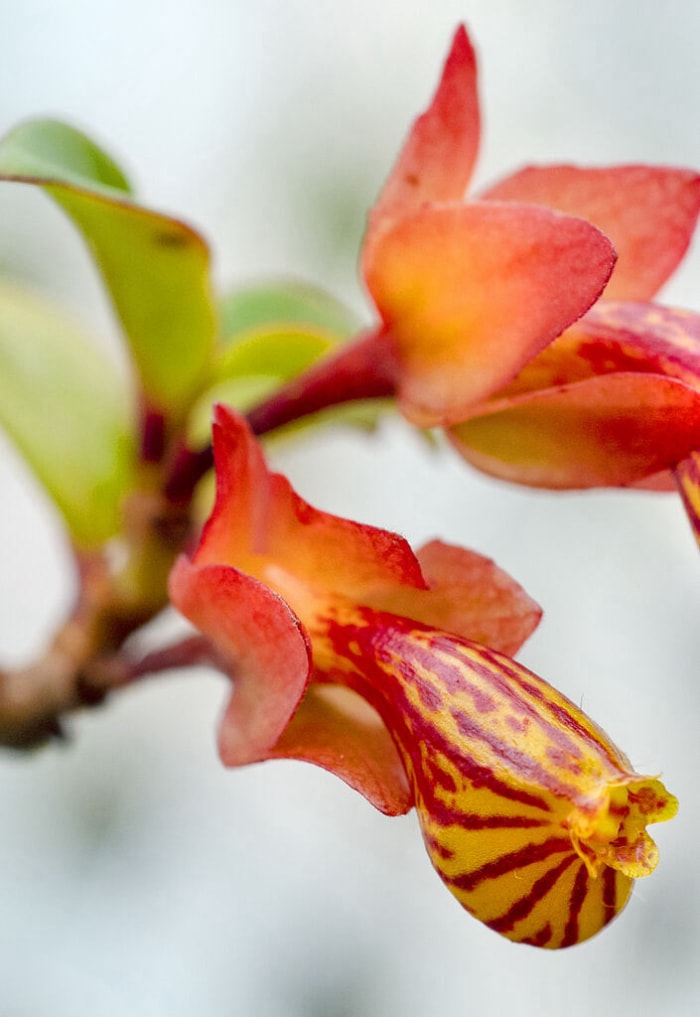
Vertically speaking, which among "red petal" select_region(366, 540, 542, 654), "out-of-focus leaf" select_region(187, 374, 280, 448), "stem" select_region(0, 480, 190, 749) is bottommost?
"stem" select_region(0, 480, 190, 749)

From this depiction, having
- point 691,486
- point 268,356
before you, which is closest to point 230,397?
point 268,356

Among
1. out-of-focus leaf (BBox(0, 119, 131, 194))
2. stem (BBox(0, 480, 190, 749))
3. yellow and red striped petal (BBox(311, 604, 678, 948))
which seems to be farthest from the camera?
stem (BBox(0, 480, 190, 749))

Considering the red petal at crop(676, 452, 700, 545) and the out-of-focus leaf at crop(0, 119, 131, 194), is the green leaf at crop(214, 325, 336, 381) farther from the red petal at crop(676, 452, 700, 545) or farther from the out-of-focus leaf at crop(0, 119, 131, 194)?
the red petal at crop(676, 452, 700, 545)

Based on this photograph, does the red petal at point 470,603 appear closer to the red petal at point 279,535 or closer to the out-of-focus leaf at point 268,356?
the red petal at point 279,535

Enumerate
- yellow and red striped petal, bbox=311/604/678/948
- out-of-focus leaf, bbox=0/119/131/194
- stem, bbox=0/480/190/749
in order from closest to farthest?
yellow and red striped petal, bbox=311/604/678/948 → out-of-focus leaf, bbox=0/119/131/194 → stem, bbox=0/480/190/749

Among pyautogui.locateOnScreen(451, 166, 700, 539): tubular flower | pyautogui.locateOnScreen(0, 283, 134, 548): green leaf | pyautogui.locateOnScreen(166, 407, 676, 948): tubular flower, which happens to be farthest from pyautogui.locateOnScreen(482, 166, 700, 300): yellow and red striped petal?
pyautogui.locateOnScreen(0, 283, 134, 548): green leaf

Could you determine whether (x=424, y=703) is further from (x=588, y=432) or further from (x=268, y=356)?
(x=268, y=356)

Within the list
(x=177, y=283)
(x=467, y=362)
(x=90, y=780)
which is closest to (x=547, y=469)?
(x=467, y=362)
